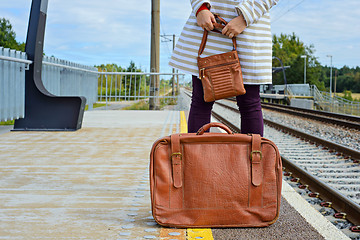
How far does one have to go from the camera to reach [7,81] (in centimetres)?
629

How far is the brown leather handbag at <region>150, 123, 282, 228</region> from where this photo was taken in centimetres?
236

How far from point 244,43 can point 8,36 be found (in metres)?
71.9

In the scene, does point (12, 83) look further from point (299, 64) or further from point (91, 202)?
point (299, 64)

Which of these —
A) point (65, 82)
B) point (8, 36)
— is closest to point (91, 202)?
point (65, 82)

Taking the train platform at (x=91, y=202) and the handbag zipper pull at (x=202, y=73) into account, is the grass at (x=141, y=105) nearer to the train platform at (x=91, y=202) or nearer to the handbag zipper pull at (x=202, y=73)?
the train platform at (x=91, y=202)

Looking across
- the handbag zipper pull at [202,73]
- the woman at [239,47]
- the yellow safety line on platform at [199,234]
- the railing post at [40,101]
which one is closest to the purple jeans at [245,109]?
Result: the woman at [239,47]

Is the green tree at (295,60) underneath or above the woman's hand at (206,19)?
above

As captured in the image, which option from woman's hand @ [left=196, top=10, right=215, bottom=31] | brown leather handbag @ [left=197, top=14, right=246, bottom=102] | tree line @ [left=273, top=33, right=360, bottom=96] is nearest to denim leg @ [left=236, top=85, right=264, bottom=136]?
brown leather handbag @ [left=197, top=14, right=246, bottom=102]

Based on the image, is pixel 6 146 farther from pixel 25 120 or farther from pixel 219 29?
pixel 219 29

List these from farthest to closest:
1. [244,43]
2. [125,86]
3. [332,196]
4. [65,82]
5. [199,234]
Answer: [125,86], [65,82], [332,196], [244,43], [199,234]

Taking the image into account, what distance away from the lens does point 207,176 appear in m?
2.36

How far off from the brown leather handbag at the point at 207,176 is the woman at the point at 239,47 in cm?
54

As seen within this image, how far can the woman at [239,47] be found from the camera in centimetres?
278

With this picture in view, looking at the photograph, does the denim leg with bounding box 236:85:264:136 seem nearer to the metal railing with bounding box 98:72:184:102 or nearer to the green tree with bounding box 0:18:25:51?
the metal railing with bounding box 98:72:184:102
